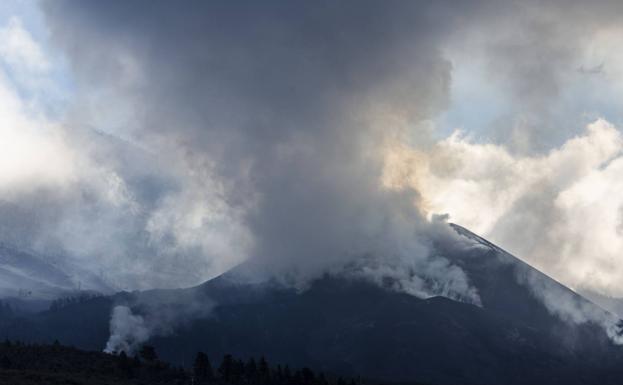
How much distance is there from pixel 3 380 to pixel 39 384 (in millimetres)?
8379

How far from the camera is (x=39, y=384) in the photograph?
199375 mm

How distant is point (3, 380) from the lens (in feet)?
652
